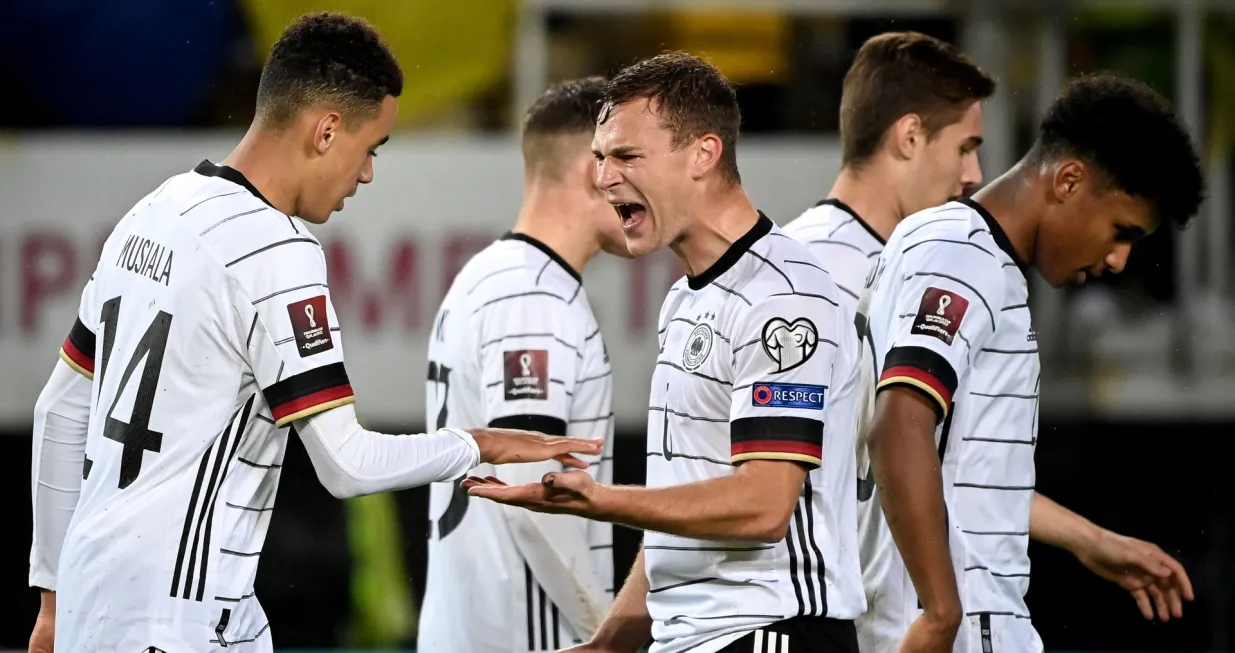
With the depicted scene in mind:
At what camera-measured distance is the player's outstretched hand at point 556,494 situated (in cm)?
267

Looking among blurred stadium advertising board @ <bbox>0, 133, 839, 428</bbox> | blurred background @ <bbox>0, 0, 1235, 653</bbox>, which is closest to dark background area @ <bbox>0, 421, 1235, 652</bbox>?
blurred background @ <bbox>0, 0, 1235, 653</bbox>

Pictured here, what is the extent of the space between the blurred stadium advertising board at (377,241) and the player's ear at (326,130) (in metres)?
4.92

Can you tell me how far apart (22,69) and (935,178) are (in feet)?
18.6

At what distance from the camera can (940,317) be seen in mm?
3172

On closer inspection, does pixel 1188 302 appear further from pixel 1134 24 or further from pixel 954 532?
pixel 954 532

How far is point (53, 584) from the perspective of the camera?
329 cm

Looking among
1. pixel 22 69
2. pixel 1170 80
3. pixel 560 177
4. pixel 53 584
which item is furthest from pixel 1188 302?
pixel 53 584

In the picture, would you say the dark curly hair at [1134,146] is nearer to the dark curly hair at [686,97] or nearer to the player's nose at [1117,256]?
the player's nose at [1117,256]

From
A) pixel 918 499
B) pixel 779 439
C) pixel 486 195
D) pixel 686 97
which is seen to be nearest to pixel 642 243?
pixel 686 97

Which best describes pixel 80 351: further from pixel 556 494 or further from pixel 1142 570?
pixel 1142 570

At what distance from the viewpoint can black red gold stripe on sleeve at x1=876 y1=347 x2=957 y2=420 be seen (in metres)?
3.12

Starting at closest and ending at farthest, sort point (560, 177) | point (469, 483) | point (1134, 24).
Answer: point (469, 483), point (560, 177), point (1134, 24)

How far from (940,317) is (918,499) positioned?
381mm

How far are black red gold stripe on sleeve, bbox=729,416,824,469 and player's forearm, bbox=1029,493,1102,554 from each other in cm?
116
